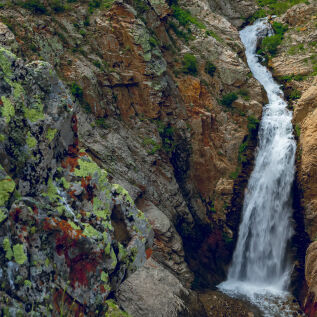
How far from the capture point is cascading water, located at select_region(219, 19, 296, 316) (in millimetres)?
14586

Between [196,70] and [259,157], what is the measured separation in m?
6.09

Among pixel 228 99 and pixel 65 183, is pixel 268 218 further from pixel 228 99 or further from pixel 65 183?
pixel 65 183

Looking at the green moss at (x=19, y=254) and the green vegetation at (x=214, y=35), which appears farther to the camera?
the green vegetation at (x=214, y=35)

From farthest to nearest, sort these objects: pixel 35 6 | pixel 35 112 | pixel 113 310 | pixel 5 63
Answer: pixel 35 6
pixel 113 310
pixel 35 112
pixel 5 63

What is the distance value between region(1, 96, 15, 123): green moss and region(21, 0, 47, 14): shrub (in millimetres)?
11173

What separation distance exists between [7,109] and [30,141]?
599 millimetres

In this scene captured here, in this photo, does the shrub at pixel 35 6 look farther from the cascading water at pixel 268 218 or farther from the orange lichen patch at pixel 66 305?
the orange lichen patch at pixel 66 305

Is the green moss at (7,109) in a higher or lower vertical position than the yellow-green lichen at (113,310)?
higher

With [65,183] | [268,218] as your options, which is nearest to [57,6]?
[65,183]

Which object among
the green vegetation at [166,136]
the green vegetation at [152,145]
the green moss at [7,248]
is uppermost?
the green vegetation at [166,136]

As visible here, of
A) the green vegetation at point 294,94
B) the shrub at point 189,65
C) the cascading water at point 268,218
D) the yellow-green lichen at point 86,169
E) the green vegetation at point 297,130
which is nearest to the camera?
the yellow-green lichen at point 86,169

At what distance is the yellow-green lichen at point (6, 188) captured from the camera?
406 centimetres

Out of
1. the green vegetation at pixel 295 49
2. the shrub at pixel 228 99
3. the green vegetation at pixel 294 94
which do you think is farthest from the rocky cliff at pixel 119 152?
the green vegetation at pixel 295 49

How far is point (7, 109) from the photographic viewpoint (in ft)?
15.2
